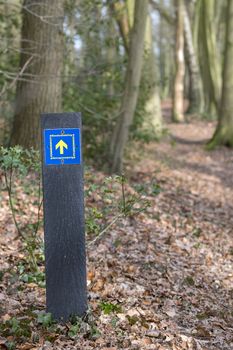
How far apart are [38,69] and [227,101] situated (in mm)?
9791

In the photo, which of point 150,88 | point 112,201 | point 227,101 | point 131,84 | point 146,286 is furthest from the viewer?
point 227,101

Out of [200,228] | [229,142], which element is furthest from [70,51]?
[229,142]

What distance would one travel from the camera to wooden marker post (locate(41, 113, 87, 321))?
3.89 meters

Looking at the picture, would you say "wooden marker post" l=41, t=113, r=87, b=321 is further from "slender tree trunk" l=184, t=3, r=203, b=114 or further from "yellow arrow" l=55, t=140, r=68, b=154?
"slender tree trunk" l=184, t=3, r=203, b=114

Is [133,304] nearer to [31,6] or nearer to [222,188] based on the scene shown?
[31,6]

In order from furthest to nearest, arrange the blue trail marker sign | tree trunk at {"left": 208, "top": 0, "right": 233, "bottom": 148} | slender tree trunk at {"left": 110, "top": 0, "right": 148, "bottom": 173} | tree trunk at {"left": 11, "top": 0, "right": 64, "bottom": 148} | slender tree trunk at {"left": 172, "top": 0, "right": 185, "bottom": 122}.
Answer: slender tree trunk at {"left": 172, "top": 0, "right": 185, "bottom": 122} < tree trunk at {"left": 208, "top": 0, "right": 233, "bottom": 148} < slender tree trunk at {"left": 110, "top": 0, "right": 148, "bottom": 173} < tree trunk at {"left": 11, "top": 0, "right": 64, "bottom": 148} < the blue trail marker sign

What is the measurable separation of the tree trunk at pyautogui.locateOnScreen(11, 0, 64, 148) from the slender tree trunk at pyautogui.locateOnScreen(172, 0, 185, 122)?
50.0 ft

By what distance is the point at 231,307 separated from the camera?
5285 millimetres

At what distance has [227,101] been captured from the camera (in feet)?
54.3

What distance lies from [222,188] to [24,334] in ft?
27.2

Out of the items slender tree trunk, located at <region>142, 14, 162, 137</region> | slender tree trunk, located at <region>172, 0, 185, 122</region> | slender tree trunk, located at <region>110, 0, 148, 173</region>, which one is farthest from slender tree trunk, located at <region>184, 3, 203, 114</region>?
slender tree trunk, located at <region>110, 0, 148, 173</region>

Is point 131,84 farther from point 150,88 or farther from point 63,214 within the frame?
point 63,214

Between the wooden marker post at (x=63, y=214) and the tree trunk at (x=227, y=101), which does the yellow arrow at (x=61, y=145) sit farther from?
the tree trunk at (x=227, y=101)

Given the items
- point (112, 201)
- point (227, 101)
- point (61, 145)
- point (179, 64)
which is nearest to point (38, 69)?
point (112, 201)
